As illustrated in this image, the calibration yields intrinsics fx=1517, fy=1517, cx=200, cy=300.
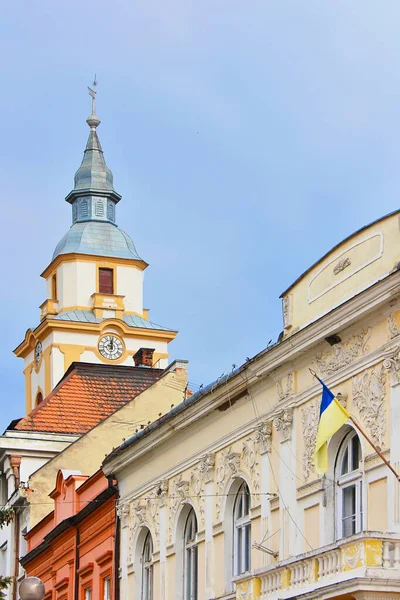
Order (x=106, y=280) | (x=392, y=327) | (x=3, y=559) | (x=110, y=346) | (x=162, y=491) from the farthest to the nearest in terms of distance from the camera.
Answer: (x=106, y=280), (x=110, y=346), (x=3, y=559), (x=162, y=491), (x=392, y=327)

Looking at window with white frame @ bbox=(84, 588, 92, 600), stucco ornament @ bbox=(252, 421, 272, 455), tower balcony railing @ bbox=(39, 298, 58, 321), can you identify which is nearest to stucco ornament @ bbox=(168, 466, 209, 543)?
stucco ornament @ bbox=(252, 421, 272, 455)

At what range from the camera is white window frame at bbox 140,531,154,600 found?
3483 centimetres

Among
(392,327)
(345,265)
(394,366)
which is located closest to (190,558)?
(345,265)

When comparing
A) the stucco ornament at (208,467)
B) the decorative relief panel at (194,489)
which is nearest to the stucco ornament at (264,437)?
the stucco ornament at (208,467)

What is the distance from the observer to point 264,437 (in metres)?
28.4

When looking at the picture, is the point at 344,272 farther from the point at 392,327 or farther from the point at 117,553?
the point at 117,553

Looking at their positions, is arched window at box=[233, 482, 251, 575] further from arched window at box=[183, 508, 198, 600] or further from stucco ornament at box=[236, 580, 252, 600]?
stucco ornament at box=[236, 580, 252, 600]

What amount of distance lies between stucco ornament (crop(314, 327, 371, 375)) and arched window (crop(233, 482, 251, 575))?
4425 millimetres

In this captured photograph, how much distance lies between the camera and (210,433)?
103 feet

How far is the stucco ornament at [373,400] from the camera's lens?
23.9 m

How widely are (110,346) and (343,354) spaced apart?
47.6 m

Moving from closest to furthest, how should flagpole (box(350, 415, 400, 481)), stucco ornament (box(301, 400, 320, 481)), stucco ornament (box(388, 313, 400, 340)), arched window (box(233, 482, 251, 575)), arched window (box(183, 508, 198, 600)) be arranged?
flagpole (box(350, 415, 400, 481)) < stucco ornament (box(388, 313, 400, 340)) < stucco ornament (box(301, 400, 320, 481)) < arched window (box(233, 482, 251, 575)) < arched window (box(183, 508, 198, 600))

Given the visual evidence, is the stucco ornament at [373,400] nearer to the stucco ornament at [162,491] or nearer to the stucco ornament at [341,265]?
the stucco ornament at [341,265]

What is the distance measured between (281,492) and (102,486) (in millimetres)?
12127
